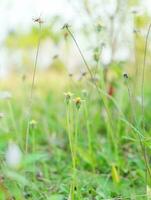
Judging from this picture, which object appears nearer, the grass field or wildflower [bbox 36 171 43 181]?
the grass field

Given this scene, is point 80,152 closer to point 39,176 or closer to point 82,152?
point 82,152

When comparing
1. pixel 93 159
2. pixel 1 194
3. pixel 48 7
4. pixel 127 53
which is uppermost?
pixel 48 7

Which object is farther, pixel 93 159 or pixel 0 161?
pixel 93 159

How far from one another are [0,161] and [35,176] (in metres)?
0.53

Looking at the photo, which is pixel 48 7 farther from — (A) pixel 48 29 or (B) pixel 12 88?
(B) pixel 12 88

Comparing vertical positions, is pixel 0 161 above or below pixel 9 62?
below

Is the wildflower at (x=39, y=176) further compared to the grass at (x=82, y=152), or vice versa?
the wildflower at (x=39, y=176)

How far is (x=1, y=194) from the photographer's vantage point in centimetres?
114

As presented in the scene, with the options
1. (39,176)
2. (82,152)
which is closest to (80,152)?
(82,152)

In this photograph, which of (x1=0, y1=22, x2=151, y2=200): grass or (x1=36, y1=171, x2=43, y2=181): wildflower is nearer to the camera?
(x1=0, y1=22, x2=151, y2=200): grass

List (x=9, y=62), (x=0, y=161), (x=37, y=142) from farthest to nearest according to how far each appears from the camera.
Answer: (x=9, y=62) < (x=37, y=142) < (x=0, y=161)

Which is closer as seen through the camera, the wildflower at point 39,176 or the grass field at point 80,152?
the grass field at point 80,152

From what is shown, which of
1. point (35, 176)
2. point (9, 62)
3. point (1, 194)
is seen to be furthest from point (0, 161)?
point (9, 62)

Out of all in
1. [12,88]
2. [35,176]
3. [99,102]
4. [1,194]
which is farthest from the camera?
[12,88]
